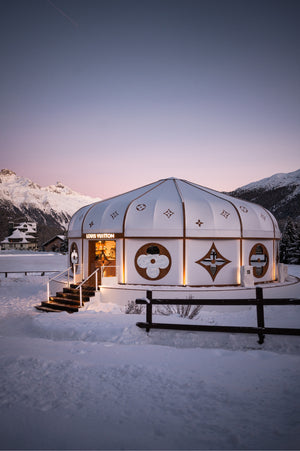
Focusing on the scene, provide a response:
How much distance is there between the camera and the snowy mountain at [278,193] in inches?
4333

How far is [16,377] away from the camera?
430 centimetres

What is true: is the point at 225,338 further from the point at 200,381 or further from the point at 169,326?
the point at 200,381

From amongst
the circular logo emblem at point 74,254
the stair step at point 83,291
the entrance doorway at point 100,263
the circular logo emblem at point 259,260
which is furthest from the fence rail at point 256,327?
the circular logo emblem at point 74,254

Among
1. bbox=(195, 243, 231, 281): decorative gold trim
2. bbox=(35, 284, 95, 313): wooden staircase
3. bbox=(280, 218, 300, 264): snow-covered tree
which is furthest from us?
bbox=(280, 218, 300, 264): snow-covered tree

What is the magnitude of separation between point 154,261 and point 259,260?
460 cm

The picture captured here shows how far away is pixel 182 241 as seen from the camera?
11.8 m

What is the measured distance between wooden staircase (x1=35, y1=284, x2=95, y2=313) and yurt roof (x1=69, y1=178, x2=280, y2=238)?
2589 millimetres

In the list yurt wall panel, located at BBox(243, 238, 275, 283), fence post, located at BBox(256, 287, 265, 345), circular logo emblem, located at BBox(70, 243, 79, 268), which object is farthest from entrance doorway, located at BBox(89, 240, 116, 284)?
fence post, located at BBox(256, 287, 265, 345)

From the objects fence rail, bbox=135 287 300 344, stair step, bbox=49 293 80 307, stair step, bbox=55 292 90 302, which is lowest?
stair step, bbox=49 293 80 307

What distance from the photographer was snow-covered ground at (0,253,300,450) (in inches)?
118

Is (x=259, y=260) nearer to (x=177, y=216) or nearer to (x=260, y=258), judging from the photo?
(x=260, y=258)

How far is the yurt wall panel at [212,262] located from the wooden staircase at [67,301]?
12.6ft

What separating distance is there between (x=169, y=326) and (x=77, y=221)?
31.1 ft

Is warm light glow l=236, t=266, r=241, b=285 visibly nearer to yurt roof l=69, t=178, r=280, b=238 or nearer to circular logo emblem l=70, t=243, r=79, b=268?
yurt roof l=69, t=178, r=280, b=238
